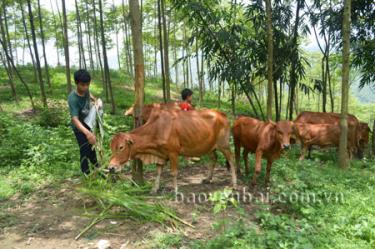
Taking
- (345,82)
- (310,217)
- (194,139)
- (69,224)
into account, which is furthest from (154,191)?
(345,82)

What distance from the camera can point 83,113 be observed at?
559 centimetres

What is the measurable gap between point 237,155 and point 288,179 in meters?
1.11

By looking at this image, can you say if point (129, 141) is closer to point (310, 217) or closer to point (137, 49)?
point (137, 49)

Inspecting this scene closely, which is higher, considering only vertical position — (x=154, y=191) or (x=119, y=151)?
(x=119, y=151)

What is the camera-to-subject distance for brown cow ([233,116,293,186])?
6324 millimetres

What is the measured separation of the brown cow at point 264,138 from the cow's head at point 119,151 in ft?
7.49

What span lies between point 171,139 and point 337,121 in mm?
6797

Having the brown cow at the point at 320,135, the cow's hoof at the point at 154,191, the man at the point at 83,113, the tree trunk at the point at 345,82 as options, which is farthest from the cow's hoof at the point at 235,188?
the brown cow at the point at 320,135

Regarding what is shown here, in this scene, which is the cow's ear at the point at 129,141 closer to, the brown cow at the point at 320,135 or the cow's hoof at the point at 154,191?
the cow's hoof at the point at 154,191

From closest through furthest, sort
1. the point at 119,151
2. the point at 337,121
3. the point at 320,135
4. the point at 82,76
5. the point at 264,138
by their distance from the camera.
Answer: the point at 82,76 < the point at 119,151 < the point at 264,138 < the point at 320,135 < the point at 337,121

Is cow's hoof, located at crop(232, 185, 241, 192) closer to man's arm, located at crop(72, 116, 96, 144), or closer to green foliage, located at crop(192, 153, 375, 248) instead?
green foliage, located at crop(192, 153, 375, 248)

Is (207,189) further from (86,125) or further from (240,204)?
(86,125)

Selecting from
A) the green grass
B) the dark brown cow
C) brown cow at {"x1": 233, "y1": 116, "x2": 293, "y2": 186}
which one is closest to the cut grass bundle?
the green grass

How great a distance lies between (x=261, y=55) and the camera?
11055mm
